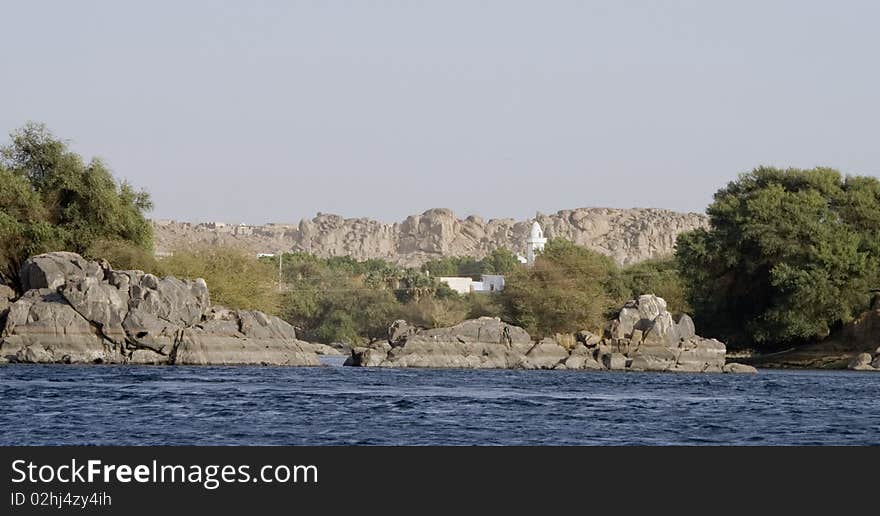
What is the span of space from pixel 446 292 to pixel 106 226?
75.1 meters

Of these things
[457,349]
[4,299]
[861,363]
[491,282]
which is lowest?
[861,363]

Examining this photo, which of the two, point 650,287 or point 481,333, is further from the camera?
point 650,287

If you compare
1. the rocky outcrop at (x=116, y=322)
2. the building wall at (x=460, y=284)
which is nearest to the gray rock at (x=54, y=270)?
the rocky outcrop at (x=116, y=322)

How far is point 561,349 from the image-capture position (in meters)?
67.9

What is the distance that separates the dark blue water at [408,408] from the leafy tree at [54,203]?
11.9 m

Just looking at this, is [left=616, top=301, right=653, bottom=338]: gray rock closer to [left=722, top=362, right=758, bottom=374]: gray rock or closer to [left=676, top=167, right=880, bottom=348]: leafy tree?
[left=722, top=362, right=758, bottom=374]: gray rock

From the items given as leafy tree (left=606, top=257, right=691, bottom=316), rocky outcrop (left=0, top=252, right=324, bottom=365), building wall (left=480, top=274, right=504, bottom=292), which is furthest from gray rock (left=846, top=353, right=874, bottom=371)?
building wall (left=480, top=274, right=504, bottom=292)

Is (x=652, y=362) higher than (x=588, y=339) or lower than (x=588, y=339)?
lower

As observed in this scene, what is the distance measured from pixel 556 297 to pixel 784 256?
11615 millimetres

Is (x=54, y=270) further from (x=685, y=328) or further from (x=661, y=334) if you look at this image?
(x=685, y=328)

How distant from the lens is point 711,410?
40.5 metres

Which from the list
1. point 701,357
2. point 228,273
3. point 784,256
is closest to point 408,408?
point 701,357

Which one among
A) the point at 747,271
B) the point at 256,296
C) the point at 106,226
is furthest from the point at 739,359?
the point at 106,226
